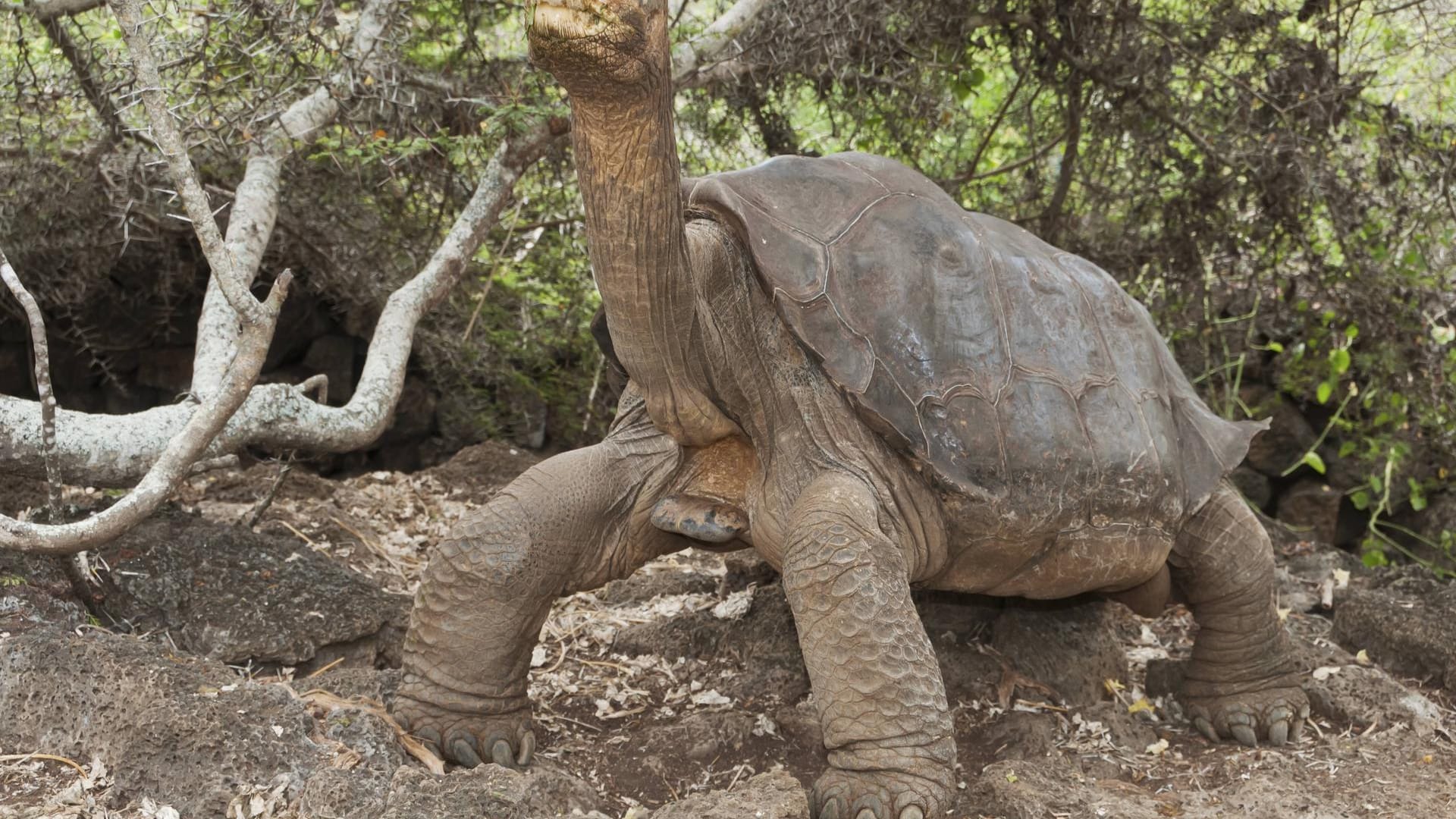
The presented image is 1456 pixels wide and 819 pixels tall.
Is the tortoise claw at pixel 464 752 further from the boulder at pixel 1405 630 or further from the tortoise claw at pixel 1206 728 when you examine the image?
the boulder at pixel 1405 630

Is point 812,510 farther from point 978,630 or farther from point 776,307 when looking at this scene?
point 978,630

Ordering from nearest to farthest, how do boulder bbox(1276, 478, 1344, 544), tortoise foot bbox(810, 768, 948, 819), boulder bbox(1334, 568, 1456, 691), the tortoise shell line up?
tortoise foot bbox(810, 768, 948, 819)
the tortoise shell
boulder bbox(1334, 568, 1456, 691)
boulder bbox(1276, 478, 1344, 544)

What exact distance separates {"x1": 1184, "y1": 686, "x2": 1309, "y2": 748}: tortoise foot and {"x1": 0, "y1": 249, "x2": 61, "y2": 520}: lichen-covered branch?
10.4 ft

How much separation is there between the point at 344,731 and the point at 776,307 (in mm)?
1323

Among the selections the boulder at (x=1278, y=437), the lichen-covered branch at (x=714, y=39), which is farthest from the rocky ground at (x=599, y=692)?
the boulder at (x=1278, y=437)

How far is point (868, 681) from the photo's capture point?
8.88 feet

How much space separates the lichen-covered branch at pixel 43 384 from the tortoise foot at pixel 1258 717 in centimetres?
318

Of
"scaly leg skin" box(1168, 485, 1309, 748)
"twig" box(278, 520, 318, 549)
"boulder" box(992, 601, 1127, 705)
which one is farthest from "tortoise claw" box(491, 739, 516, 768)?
"scaly leg skin" box(1168, 485, 1309, 748)

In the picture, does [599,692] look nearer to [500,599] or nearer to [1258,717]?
[500,599]

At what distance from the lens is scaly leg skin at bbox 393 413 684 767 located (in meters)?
3.07

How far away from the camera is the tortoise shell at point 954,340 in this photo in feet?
9.65

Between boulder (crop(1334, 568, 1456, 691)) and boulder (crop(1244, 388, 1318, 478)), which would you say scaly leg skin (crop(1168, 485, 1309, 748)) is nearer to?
boulder (crop(1334, 568, 1456, 691))

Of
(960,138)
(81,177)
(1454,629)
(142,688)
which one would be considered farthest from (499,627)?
(960,138)

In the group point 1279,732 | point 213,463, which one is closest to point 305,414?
point 213,463
